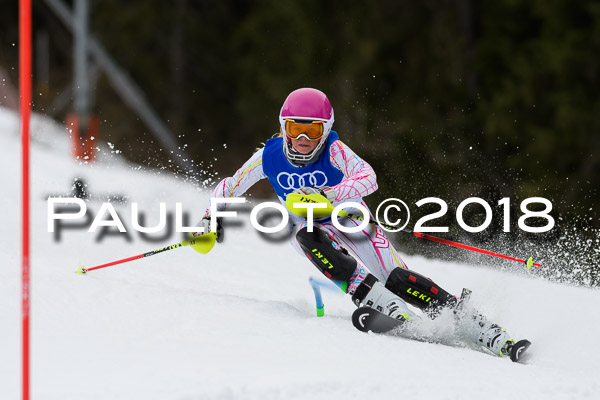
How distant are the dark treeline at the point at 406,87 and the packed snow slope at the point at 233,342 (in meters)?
1.89

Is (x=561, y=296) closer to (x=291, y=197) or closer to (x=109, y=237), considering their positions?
(x=291, y=197)

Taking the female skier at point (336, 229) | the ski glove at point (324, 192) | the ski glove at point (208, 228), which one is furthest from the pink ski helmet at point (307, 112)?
the ski glove at point (208, 228)

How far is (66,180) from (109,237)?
3.53 m

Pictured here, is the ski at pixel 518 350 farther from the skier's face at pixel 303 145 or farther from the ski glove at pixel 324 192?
the skier's face at pixel 303 145

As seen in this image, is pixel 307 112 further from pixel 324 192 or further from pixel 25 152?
pixel 25 152

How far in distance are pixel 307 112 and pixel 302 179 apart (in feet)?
1.31

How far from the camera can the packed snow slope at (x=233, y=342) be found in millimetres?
3098

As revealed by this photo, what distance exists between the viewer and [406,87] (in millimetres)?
16875

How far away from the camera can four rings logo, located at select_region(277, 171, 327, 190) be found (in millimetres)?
4398

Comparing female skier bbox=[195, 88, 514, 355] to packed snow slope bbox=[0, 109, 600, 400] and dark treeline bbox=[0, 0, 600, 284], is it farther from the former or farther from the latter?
dark treeline bbox=[0, 0, 600, 284]

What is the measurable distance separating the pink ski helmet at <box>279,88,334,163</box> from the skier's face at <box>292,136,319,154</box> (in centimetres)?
2

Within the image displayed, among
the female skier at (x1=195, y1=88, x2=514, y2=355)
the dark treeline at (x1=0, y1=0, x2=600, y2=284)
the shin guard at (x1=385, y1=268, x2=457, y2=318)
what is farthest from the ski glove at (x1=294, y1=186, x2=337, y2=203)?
the dark treeline at (x1=0, y1=0, x2=600, y2=284)

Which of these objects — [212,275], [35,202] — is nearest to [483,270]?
[212,275]

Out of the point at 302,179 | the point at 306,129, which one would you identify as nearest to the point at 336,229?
the point at 302,179
